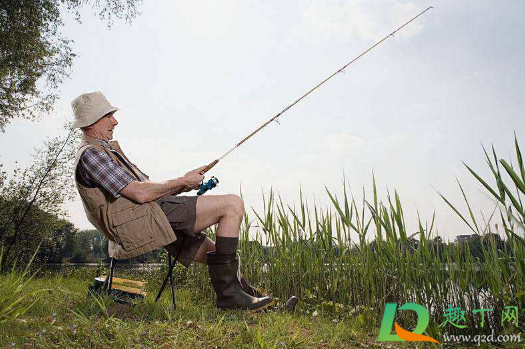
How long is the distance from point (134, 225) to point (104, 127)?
0.70 m

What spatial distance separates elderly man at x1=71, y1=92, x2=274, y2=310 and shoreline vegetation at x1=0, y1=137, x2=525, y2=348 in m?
0.31

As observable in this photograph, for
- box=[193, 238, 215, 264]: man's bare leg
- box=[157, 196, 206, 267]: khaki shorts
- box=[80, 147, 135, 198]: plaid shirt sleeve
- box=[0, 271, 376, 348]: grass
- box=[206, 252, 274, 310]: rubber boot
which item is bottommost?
box=[0, 271, 376, 348]: grass

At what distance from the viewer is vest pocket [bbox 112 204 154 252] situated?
9.77 feet

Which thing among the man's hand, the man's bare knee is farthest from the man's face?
the man's bare knee

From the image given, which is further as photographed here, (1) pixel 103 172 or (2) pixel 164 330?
(1) pixel 103 172

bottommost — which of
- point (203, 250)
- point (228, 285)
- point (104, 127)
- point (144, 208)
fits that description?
point (228, 285)

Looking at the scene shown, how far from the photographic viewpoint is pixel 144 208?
3000 mm

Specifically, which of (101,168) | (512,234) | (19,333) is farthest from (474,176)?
(19,333)

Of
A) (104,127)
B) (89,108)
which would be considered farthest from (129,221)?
(89,108)

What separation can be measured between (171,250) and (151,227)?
551mm

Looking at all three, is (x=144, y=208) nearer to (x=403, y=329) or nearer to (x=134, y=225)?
(x=134, y=225)

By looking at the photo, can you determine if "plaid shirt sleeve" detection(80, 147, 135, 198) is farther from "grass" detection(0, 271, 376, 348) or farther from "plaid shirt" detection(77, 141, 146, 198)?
"grass" detection(0, 271, 376, 348)

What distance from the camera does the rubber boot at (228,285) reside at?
3182mm

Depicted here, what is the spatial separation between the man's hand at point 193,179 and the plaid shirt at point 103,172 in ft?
1.03
